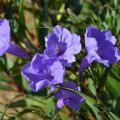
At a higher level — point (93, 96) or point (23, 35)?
point (23, 35)

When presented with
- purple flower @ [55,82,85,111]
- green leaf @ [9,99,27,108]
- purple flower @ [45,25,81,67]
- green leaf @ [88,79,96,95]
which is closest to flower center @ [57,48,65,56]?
purple flower @ [45,25,81,67]

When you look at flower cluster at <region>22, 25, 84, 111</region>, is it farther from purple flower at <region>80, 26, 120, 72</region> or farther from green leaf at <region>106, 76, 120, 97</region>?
green leaf at <region>106, 76, 120, 97</region>

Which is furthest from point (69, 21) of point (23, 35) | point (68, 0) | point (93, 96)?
point (93, 96)

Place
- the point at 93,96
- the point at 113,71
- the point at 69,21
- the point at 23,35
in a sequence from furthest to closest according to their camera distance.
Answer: the point at 69,21, the point at 23,35, the point at 113,71, the point at 93,96

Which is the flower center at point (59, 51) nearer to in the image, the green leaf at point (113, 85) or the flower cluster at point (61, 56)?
the flower cluster at point (61, 56)

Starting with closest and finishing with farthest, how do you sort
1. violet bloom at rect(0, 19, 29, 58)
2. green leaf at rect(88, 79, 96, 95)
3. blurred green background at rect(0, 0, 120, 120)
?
violet bloom at rect(0, 19, 29, 58) → blurred green background at rect(0, 0, 120, 120) → green leaf at rect(88, 79, 96, 95)

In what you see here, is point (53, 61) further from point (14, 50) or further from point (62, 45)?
point (14, 50)

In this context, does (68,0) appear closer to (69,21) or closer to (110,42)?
(69,21)
